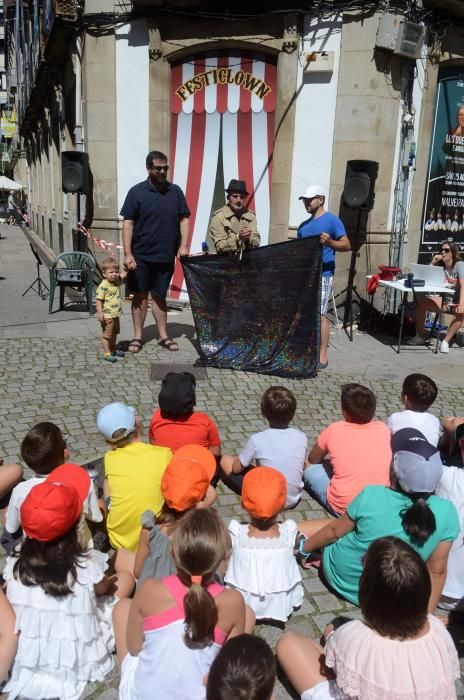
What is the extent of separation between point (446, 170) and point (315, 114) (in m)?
2.76

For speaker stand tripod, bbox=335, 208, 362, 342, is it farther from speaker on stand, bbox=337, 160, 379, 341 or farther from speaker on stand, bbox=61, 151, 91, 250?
speaker on stand, bbox=61, 151, 91, 250

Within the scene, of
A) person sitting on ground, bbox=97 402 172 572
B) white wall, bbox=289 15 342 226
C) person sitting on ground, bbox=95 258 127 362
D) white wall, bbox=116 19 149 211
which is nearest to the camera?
person sitting on ground, bbox=97 402 172 572

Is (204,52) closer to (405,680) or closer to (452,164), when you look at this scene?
(452,164)

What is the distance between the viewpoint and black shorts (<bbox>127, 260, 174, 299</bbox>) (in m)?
7.34

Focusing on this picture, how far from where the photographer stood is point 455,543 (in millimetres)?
3129

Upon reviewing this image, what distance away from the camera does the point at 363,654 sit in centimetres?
207

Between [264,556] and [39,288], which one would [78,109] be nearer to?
[39,288]

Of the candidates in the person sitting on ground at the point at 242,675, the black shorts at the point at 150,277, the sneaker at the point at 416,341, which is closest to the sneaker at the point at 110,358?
the black shorts at the point at 150,277

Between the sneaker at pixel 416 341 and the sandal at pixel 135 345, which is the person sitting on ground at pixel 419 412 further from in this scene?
the sneaker at pixel 416 341

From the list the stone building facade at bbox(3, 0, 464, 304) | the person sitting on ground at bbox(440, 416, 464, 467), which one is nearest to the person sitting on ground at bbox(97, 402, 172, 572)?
the person sitting on ground at bbox(440, 416, 464, 467)

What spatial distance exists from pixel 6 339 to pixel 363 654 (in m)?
6.59

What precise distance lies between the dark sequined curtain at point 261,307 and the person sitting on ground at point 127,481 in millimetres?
3491

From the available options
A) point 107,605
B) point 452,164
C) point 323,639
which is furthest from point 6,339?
point 452,164

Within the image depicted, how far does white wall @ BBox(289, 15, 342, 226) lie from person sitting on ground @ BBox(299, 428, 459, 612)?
23.0 feet
